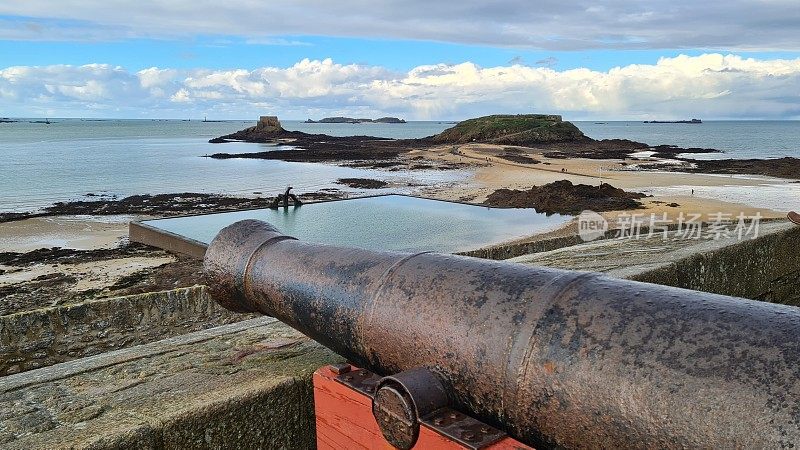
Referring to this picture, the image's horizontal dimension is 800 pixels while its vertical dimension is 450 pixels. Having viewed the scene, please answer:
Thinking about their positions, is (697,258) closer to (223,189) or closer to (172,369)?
(172,369)

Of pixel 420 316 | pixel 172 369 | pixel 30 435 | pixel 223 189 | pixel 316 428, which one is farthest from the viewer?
pixel 223 189

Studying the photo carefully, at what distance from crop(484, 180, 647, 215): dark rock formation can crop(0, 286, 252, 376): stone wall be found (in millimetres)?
13656

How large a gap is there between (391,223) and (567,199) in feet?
28.3

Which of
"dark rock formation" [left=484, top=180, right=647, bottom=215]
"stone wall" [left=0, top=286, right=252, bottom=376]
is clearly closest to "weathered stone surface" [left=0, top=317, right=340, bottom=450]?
"stone wall" [left=0, top=286, right=252, bottom=376]

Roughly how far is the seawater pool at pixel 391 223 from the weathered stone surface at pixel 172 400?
7990 mm

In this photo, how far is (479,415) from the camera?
161cm

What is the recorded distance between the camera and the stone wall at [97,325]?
15.3ft

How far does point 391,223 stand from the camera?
44.0 ft

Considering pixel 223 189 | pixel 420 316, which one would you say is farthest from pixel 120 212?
pixel 420 316

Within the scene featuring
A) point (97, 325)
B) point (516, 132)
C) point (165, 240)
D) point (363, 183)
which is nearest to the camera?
point (97, 325)

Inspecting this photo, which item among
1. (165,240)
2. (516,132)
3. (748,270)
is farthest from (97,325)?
(516,132)

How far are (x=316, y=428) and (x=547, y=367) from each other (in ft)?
3.31

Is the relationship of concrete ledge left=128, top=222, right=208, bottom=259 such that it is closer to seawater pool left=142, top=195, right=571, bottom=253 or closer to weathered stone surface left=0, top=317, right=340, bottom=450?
seawater pool left=142, top=195, right=571, bottom=253

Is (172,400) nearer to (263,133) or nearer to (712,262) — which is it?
(712,262)
